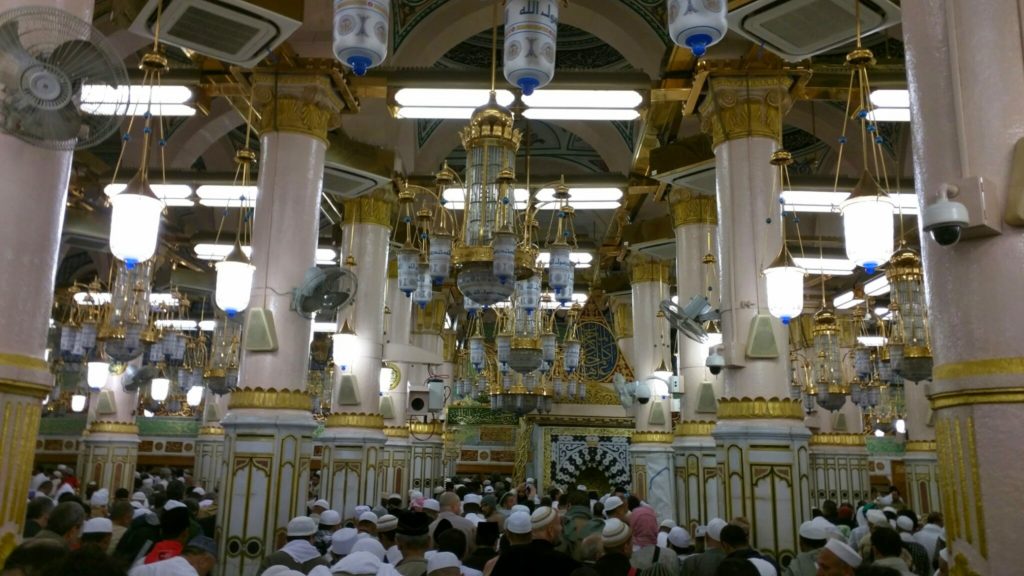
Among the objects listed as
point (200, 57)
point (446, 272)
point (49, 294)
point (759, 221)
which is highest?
point (200, 57)

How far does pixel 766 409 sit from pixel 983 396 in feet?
11.9

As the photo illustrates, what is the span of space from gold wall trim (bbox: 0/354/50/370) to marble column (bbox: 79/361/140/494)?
454 inches

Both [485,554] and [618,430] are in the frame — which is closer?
[485,554]

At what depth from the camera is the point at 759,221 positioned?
6.66 metres

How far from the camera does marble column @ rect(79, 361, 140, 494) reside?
13.2 m

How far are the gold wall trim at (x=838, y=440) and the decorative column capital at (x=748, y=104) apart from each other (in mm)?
9735

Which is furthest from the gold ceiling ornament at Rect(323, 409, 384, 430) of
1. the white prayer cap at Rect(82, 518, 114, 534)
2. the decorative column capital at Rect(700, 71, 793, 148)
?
the decorative column capital at Rect(700, 71, 793, 148)

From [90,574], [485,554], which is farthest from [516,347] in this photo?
[90,574]

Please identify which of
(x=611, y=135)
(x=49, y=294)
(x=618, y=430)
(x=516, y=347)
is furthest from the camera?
(x=618, y=430)

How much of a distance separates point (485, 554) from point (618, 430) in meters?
13.4

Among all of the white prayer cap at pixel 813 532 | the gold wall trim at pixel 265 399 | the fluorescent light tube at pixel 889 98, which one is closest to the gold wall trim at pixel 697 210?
the fluorescent light tube at pixel 889 98

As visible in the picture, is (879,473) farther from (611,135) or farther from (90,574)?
(90,574)

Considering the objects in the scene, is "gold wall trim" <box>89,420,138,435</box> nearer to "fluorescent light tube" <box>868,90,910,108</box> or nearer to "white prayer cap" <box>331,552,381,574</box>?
"white prayer cap" <box>331,552,381,574</box>

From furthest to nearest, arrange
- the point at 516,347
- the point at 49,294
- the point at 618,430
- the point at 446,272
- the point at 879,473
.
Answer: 1. the point at 879,473
2. the point at 618,430
3. the point at 516,347
4. the point at 446,272
5. the point at 49,294
